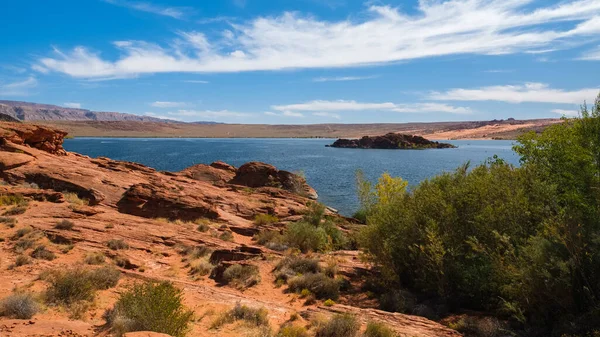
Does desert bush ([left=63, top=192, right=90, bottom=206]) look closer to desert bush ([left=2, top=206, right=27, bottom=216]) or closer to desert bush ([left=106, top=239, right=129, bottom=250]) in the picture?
desert bush ([left=2, top=206, right=27, bottom=216])

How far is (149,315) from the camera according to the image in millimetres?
9430

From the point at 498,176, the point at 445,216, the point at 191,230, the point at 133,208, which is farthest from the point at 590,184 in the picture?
the point at 133,208

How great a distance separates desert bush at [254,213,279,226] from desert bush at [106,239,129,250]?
1123 centimetres

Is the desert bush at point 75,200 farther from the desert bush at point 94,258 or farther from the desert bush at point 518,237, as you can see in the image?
the desert bush at point 518,237

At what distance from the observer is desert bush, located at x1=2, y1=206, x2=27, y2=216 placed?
2145 centimetres

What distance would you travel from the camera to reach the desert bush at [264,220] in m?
29.1

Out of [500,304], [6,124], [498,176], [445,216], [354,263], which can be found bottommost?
[354,263]

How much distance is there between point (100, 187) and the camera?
28.0 m

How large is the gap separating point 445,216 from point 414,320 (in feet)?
15.0

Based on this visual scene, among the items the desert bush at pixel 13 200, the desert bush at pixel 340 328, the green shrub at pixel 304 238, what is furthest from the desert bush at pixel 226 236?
the desert bush at pixel 340 328

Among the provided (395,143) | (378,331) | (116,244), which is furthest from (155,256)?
(395,143)

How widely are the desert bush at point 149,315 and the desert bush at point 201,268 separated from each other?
22.5ft

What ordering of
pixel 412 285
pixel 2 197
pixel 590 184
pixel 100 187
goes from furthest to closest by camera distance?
pixel 100 187 → pixel 2 197 → pixel 412 285 → pixel 590 184

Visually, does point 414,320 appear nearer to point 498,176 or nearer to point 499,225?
point 499,225
